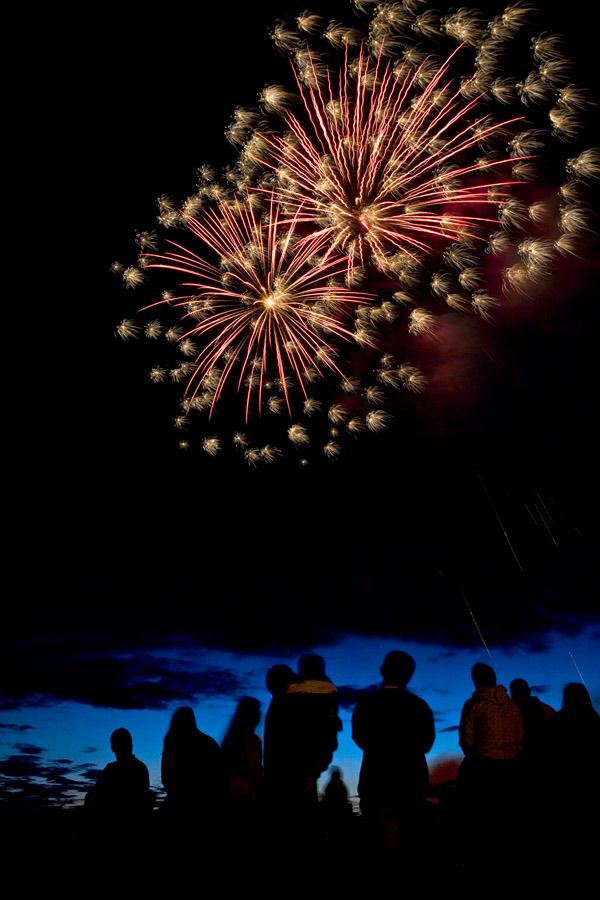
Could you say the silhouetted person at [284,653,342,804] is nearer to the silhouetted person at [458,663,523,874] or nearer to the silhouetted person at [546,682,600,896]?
the silhouetted person at [458,663,523,874]

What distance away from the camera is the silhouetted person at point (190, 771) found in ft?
17.7

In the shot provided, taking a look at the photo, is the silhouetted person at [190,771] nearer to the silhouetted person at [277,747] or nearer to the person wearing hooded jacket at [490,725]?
the silhouetted person at [277,747]

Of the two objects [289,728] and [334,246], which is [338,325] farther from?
[289,728]

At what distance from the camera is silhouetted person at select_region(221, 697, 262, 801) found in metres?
5.44

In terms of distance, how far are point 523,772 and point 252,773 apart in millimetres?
2622

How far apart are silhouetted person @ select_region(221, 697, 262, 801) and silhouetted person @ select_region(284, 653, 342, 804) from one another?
32.7 inches

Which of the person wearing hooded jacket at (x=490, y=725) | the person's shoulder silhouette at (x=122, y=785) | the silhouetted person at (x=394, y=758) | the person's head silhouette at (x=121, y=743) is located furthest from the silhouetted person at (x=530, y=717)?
the person's head silhouette at (x=121, y=743)

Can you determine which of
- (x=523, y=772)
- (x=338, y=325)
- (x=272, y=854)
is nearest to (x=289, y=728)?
(x=272, y=854)

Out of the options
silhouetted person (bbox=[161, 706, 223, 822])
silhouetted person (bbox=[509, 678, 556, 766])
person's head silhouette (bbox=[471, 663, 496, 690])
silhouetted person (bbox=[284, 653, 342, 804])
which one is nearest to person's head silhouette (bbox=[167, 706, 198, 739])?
silhouetted person (bbox=[161, 706, 223, 822])

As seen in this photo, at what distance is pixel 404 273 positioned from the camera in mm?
10898

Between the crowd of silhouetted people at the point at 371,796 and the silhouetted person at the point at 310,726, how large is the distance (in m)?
0.01

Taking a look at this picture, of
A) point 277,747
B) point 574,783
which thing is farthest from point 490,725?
point 277,747

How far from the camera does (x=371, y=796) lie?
14.5ft

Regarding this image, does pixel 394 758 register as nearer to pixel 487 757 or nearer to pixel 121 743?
pixel 487 757
